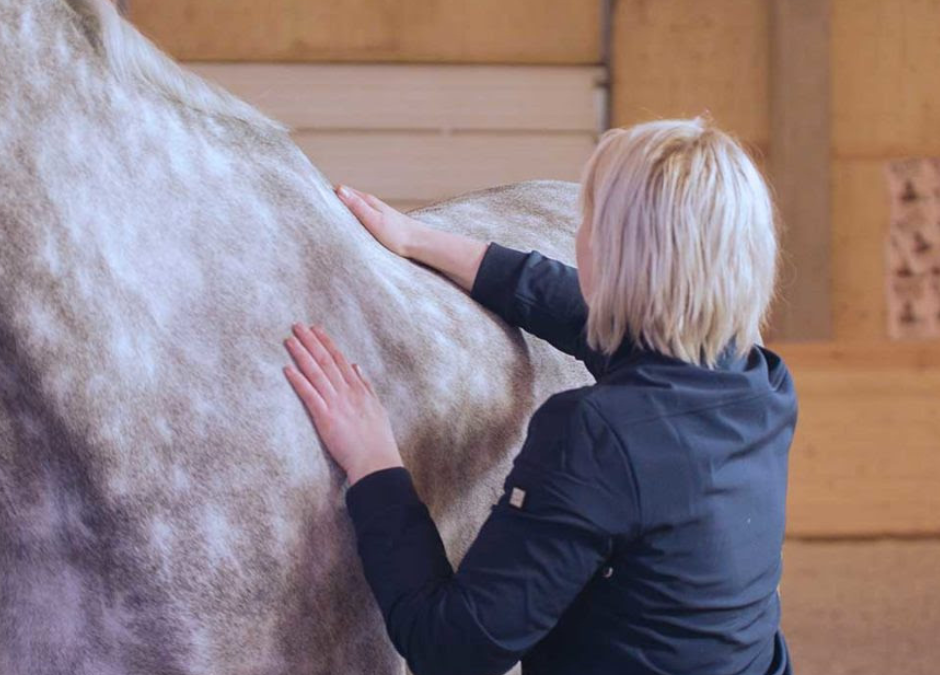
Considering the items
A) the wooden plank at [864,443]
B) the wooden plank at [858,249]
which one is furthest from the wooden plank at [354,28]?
the wooden plank at [864,443]

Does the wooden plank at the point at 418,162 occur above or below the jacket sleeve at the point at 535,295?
below

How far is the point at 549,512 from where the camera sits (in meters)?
1.33

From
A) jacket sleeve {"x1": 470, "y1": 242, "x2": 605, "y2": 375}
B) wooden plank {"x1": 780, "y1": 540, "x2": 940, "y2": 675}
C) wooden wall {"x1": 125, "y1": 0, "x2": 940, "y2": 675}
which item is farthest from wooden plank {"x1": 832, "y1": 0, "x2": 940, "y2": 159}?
jacket sleeve {"x1": 470, "y1": 242, "x2": 605, "y2": 375}

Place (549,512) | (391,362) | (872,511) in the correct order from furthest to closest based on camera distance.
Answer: (872,511)
(391,362)
(549,512)

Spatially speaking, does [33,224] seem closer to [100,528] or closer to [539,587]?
[100,528]

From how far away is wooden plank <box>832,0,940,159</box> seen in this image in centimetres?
554

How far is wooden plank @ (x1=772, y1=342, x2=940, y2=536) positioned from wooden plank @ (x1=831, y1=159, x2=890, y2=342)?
0.61 metres

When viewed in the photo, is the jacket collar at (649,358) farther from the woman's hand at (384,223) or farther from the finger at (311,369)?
the woman's hand at (384,223)

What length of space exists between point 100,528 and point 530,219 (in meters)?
1.39

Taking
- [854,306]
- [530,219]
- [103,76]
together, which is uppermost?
[103,76]

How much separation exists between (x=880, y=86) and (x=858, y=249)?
674mm

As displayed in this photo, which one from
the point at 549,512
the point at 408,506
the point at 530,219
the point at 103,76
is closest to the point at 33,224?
the point at 103,76

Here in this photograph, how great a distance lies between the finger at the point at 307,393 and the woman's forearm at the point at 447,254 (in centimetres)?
49

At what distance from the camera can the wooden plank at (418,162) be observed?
557 centimetres
